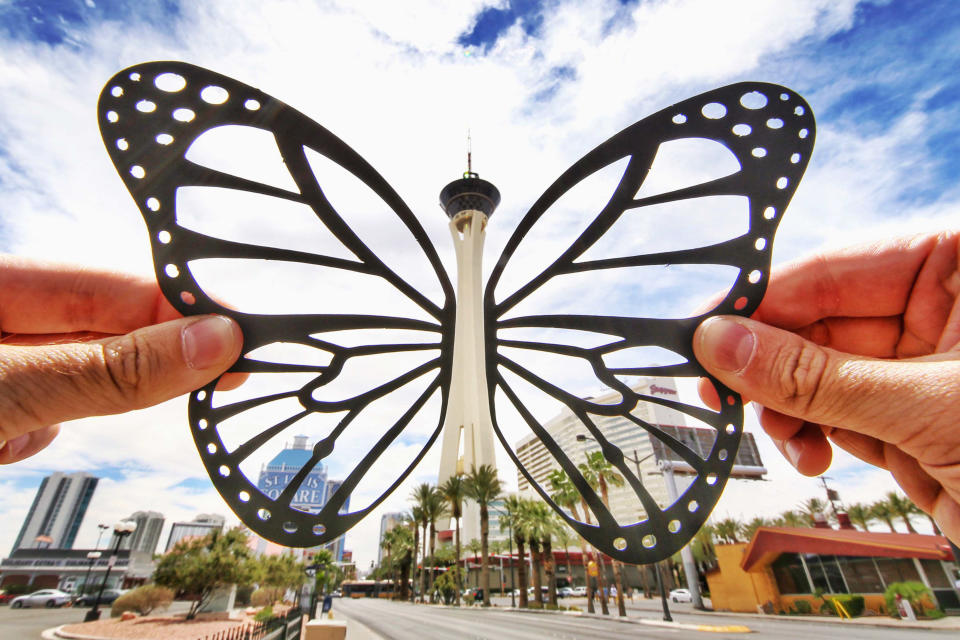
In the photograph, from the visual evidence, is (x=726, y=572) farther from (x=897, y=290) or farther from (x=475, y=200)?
(x=475, y=200)

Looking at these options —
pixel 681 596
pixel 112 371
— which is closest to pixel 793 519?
pixel 681 596

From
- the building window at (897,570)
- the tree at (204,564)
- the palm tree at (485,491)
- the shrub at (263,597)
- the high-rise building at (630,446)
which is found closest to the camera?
the tree at (204,564)

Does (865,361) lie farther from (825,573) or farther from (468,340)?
(468,340)

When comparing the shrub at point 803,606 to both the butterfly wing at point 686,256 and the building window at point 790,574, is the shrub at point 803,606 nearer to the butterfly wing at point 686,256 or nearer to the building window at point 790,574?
the building window at point 790,574

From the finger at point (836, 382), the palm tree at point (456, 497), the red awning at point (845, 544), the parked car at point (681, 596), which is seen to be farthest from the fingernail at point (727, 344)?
the parked car at point (681, 596)

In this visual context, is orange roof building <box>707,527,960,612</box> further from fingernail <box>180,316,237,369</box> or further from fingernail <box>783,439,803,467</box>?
fingernail <box>180,316,237,369</box>
